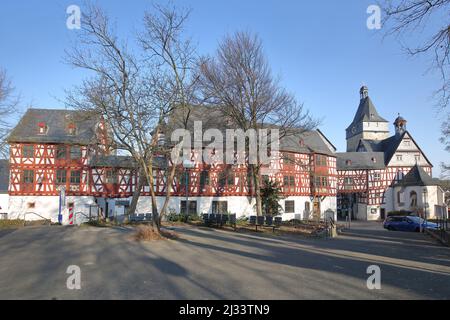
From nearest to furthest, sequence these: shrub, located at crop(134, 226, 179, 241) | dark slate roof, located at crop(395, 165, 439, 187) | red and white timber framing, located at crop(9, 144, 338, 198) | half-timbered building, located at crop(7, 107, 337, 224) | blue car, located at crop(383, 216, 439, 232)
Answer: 1. shrub, located at crop(134, 226, 179, 241)
2. blue car, located at crop(383, 216, 439, 232)
3. half-timbered building, located at crop(7, 107, 337, 224)
4. red and white timber framing, located at crop(9, 144, 338, 198)
5. dark slate roof, located at crop(395, 165, 439, 187)

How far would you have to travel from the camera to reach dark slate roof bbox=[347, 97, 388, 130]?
7500 centimetres

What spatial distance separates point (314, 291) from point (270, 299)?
115 centimetres

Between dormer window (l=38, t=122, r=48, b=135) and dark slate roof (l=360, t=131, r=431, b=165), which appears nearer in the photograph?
dormer window (l=38, t=122, r=48, b=135)

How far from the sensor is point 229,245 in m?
15.0

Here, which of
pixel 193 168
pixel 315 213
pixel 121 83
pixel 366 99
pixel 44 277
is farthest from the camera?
pixel 366 99

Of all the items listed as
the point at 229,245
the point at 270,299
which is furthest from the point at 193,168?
the point at 270,299

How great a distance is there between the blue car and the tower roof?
153 feet

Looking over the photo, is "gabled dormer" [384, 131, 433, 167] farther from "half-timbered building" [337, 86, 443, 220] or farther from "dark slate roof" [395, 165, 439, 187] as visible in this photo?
"dark slate roof" [395, 165, 439, 187]

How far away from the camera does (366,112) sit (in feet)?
249

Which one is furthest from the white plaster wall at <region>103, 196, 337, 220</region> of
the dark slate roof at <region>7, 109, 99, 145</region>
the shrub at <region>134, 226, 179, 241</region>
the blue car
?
the shrub at <region>134, 226, 179, 241</region>

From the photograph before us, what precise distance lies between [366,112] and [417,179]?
28.2 meters

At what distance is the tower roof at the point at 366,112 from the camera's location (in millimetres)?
75062

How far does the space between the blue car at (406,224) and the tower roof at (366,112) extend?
4660 centimetres

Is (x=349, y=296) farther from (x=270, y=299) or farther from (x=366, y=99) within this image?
(x=366, y=99)
